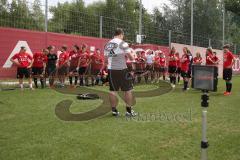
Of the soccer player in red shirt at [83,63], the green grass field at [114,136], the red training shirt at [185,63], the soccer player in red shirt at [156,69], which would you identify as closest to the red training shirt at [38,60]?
the soccer player in red shirt at [83,63]

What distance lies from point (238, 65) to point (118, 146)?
103 feet

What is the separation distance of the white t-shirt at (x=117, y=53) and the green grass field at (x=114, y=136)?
1193mm

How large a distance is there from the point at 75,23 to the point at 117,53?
10419 mm

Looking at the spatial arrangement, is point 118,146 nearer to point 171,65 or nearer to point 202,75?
point 202,75

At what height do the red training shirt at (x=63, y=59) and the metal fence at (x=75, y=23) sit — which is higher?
the metal fence at (x=75, y=23)

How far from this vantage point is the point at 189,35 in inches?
1121

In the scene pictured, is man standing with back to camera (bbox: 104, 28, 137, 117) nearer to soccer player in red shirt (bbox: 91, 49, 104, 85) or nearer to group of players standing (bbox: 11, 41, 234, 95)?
group of players standing (bbox: 11, 41, 234, 95)

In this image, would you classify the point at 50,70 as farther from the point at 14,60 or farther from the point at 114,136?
the point at 114,136

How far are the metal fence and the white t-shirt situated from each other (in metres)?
8.52

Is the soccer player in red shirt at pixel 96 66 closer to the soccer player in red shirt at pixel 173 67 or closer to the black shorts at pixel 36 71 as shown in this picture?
the black shorts at pixel 36 71

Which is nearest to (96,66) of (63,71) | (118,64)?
(63,71)

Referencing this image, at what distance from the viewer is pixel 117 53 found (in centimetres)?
784

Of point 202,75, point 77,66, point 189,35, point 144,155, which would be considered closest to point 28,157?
point 144,155

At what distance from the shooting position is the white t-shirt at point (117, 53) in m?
7.83
